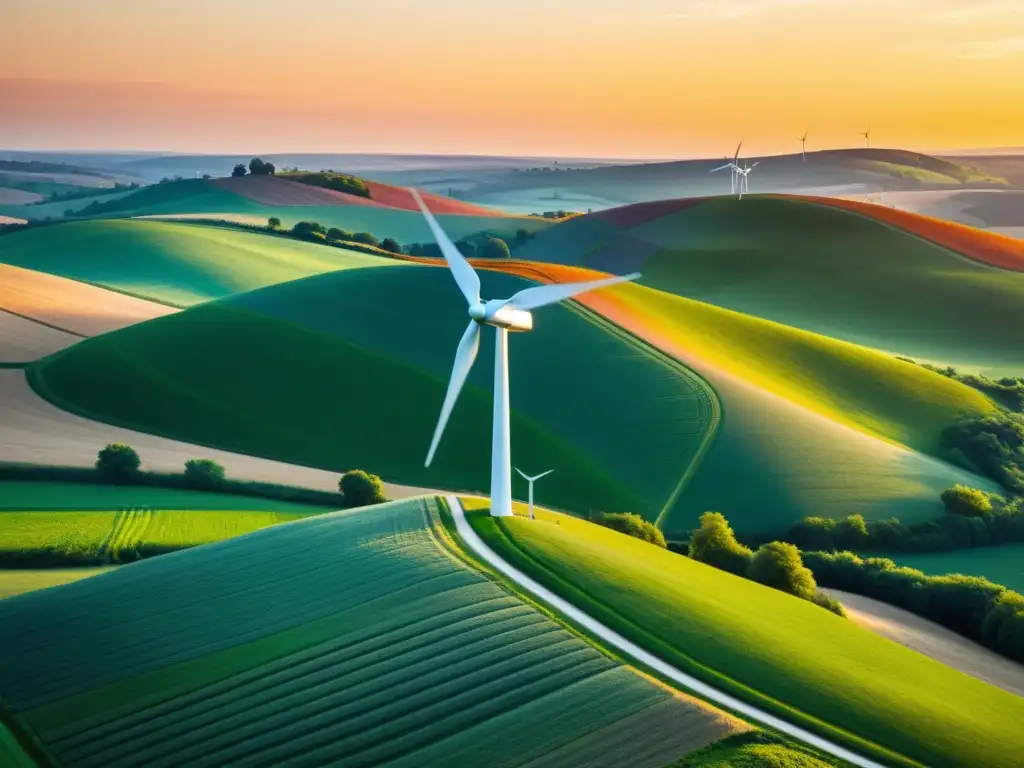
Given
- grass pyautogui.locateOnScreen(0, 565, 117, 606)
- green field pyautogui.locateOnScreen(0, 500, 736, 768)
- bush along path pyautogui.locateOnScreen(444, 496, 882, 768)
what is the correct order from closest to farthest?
green field pyautogui.locateOnScreen(0, 500, 736, 768)
bush along path pyautogui.locateOnScreen(444, 496, 882, 768)
grass pyautogui.locateOnScreen(0, 565, 117, 606)

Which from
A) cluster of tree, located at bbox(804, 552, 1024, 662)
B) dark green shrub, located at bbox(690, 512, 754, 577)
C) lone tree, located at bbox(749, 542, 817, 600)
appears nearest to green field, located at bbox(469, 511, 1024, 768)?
lone tree, located at bbox(749, 542, 817, 600)

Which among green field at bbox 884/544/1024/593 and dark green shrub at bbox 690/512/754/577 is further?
green field at bbox 884/544/1024/593

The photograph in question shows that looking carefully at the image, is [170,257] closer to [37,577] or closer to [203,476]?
[203,476]

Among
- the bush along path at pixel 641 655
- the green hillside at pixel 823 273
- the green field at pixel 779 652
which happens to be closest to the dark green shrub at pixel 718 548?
the green field at pixel 779 652

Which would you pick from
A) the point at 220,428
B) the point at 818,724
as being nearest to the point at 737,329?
the point at 220,428

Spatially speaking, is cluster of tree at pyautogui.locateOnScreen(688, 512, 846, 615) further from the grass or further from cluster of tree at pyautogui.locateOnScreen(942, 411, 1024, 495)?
cluster of tree at pyautogui.locateOnScreen(942, 411, 1024, 495)

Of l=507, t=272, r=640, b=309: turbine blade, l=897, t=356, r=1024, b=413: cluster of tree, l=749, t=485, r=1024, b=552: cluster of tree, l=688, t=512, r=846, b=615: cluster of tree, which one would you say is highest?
l=507, t=272, r=640, b=309: turbine blade

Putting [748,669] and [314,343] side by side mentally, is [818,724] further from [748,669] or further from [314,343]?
[314,343]
